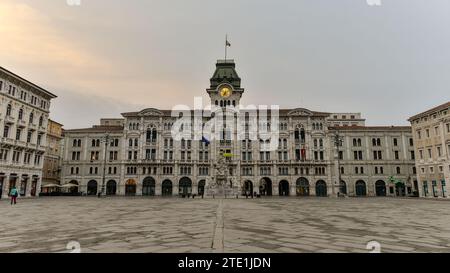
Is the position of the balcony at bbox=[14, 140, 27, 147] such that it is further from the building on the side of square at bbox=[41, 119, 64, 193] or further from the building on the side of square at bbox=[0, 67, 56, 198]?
the building on the side of square at bbox=[41, 119, 64, 193]

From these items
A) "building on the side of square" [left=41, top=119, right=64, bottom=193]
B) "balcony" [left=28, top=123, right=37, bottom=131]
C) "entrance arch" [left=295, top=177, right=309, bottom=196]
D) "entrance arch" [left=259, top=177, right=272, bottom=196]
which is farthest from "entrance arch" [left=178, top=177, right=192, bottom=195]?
"balcony" [left=28, top=123, right=37, bottom=131]

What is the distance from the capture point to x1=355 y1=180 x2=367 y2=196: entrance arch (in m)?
60.2

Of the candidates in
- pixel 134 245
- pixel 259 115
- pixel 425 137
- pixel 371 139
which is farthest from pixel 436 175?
pixel 134 245

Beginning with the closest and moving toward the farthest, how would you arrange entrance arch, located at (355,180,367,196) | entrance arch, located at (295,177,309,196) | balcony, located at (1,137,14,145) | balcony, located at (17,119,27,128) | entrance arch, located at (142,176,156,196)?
balcony, located at (1,137,14,145) → balcony, located at (17,119,27,128) → entrance arch, located at (295,177,309,196) → entrance arch, located at (355,180,367,196) → entrance arch, located at (142,176,156,196)

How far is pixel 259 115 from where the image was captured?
203 feet

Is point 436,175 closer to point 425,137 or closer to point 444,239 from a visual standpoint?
point 425,137

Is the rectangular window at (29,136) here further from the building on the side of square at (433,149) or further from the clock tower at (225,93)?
the building on the side of square at (433,149)

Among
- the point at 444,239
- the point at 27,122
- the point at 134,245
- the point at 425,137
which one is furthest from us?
the point at 425,137

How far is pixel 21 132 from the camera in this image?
42.6 metres

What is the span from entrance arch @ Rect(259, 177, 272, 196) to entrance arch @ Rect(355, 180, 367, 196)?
18.0 m

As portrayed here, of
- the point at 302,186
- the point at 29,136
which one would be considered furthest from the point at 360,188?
the point at 29,136

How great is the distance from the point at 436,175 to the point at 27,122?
63960mm

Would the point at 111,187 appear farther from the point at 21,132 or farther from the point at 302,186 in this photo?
the point at 302,186

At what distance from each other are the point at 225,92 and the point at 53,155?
131ft
